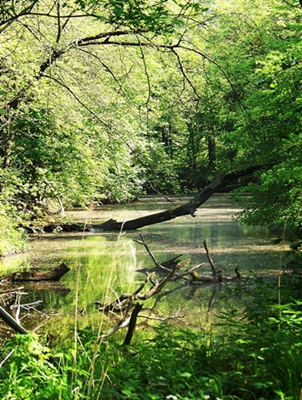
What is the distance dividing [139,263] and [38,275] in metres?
2.58

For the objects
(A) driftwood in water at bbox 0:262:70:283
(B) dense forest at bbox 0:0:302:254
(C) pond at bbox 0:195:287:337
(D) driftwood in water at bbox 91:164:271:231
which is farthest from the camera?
(D) driftwood in water at bbox 91:164:271:231

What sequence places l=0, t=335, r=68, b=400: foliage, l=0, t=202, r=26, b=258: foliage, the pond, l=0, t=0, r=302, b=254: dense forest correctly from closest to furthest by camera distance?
l=0, t=335, r=68, b=400: foliage
l=0, t=0, r=302, b=254: dense forest
the pond
l=0, t=202, r=26, b=258: foliage

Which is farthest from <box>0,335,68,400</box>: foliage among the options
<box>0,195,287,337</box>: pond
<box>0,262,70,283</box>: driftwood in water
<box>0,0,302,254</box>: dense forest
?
<box>0,262,70,283</box>: driftwood in water

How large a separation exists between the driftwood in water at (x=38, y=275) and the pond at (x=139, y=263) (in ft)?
0.65

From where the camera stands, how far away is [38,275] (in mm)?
10594

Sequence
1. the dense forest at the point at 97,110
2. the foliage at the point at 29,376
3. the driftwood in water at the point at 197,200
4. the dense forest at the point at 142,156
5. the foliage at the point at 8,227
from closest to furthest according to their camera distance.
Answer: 1. the foliage at the point at 29,376
2. the dense forest at the point at 142,156
3. the dense forest at the point at 97,110
4. the foliage at the point at 8,227
5. the driftwood in water at the point at 197,200

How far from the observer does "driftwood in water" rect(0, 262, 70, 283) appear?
33.7 ft

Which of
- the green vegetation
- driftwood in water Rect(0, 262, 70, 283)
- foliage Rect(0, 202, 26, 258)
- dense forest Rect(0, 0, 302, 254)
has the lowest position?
driftwood in water Rect(0, 262, 70, 283)

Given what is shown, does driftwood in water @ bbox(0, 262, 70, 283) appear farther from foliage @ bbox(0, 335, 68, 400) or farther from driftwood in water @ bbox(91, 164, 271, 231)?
foliage @ bbox(0, 335, 68, 400)

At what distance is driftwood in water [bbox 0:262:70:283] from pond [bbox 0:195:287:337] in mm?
197

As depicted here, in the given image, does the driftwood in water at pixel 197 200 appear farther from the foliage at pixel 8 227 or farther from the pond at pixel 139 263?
the foliage at pixel 8 227

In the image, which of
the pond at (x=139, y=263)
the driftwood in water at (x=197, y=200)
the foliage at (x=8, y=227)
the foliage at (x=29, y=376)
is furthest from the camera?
the driftwood in water at (x=197, y=200)

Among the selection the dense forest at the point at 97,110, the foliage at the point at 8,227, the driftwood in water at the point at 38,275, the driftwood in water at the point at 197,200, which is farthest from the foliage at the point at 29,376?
the driftwood in water at the point at 197,200

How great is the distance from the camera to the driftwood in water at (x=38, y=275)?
10273mm
